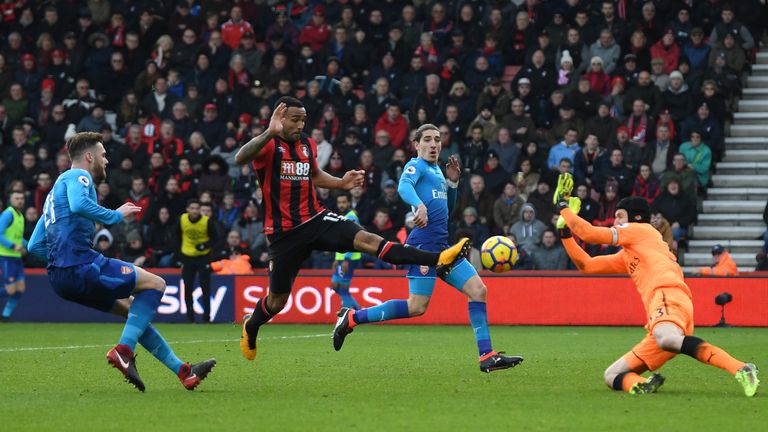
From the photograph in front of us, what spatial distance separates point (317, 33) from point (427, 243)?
16.0 m

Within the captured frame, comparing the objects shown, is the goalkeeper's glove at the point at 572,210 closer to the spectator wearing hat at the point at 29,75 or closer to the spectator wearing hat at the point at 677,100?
the spectator wearing hat at the point at 677,100

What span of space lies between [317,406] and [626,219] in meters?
3.08

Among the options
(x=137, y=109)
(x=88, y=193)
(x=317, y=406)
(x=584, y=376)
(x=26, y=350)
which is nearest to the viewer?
(x=317, y=406)

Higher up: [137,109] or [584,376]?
[137,109]

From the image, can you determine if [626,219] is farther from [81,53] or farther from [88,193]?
[81,53]

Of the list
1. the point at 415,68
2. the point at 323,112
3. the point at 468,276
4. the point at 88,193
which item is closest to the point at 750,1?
the point at 415,68

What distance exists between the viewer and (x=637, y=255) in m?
10.4

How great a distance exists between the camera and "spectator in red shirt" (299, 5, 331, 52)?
1100 inches

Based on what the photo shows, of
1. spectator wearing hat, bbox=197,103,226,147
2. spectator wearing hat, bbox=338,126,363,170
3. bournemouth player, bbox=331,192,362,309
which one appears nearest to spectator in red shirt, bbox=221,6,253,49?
spectator wearing hat, bbox=197,103,226,147

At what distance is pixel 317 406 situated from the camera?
9484 millimetres

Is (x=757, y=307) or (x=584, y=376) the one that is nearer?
(x=584, y=376)

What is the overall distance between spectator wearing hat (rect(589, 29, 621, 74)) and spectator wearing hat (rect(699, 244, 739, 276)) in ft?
16.3

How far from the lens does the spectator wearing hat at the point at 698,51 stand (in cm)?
2491

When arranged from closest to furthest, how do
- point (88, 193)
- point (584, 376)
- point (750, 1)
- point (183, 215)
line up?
point (88, 193)
point (584, 376)
point (183, 215)
point (750, 1)
